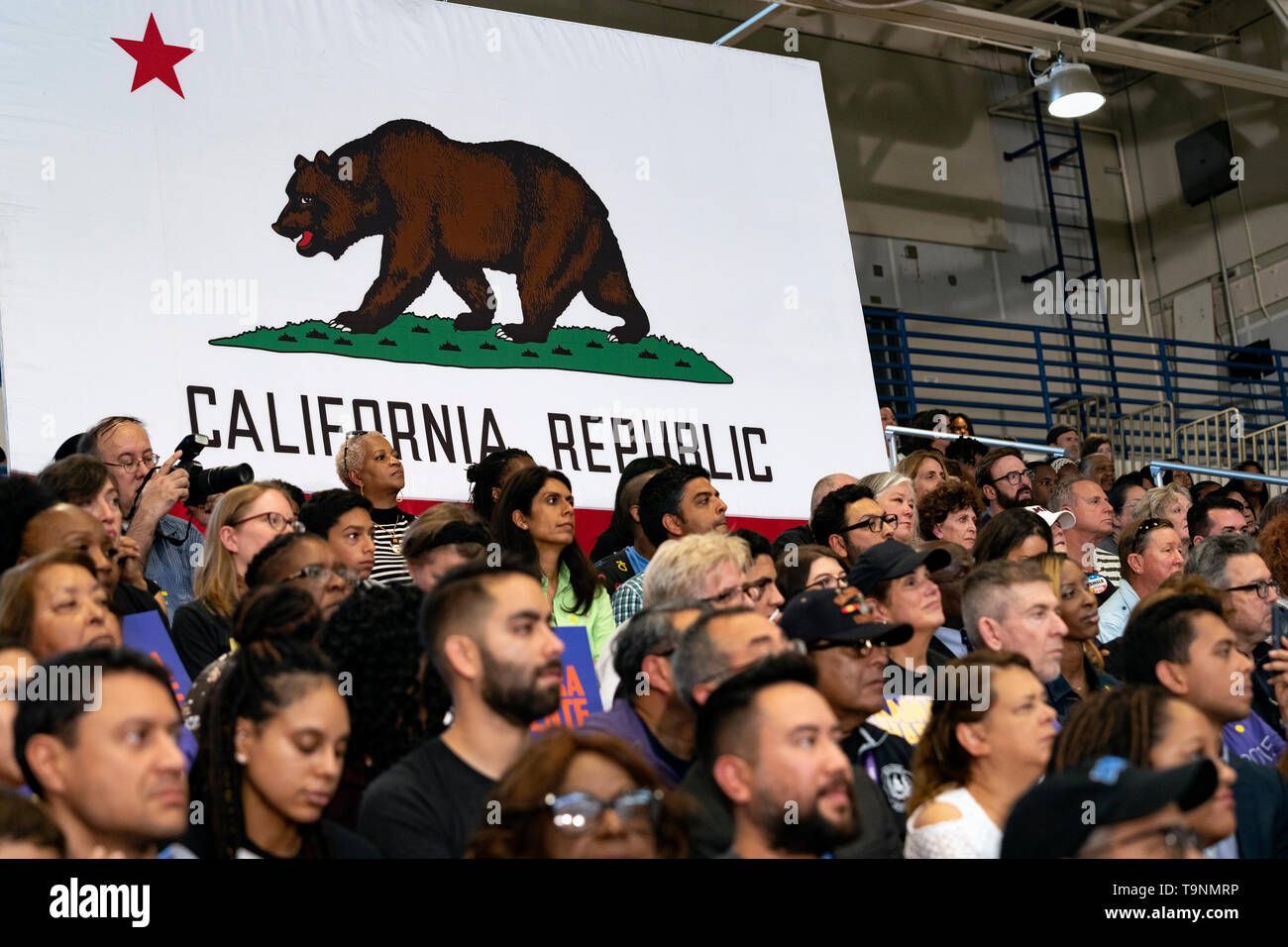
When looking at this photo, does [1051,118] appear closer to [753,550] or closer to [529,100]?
[529,100]

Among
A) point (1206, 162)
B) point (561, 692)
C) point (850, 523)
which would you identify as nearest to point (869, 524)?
point (850, 523)

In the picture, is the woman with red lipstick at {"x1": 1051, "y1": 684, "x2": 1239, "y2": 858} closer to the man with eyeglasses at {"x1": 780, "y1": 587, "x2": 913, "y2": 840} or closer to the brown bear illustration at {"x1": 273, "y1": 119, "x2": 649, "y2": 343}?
the man with eyeglasses at {"x1": 780, "y1": 587, "x2": 913, "y2": 840}

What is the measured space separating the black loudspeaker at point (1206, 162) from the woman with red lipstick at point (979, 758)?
1252cm

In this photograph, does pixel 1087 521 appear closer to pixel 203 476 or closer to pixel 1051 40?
pixel 203 476

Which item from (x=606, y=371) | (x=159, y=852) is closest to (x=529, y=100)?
(x=606, y=371)

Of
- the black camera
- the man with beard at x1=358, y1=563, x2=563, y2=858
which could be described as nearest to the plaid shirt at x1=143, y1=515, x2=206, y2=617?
the black camera

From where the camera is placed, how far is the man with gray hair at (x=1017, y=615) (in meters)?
4.04

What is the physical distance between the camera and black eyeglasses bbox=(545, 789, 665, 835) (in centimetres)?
221

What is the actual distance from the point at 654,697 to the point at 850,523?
2.25 metres

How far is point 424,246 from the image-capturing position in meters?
6.99

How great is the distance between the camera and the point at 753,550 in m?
4.75

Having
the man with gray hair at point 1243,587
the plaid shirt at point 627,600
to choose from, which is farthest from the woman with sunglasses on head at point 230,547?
the man with gray hair at point 1243,587

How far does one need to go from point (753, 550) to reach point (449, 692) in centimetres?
185

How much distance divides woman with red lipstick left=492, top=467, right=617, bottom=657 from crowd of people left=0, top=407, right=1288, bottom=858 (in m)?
0.01
